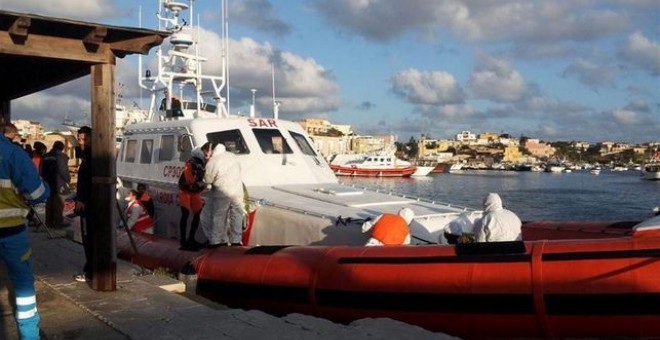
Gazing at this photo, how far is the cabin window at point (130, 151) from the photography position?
12430 millimetres

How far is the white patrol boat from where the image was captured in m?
8.42

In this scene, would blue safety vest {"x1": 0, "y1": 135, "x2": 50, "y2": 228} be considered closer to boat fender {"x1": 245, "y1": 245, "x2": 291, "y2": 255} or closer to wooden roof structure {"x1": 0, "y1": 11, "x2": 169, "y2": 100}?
wooden roof structure {"x1": 0, "y1": 11, "x2": 169, "y2": 100}

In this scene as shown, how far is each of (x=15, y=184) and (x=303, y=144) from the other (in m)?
7.64

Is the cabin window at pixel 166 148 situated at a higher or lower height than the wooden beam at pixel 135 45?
lower

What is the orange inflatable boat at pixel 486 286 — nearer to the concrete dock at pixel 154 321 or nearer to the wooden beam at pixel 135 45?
the concrete dock at pixel 154 321

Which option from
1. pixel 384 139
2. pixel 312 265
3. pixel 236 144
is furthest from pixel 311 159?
pixel 384 139

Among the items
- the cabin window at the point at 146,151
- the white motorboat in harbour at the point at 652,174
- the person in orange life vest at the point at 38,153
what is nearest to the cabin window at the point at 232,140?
the cabin window at the point at 146,151

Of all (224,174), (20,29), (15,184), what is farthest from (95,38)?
(224,174)

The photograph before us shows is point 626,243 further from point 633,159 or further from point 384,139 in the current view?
point 633,159

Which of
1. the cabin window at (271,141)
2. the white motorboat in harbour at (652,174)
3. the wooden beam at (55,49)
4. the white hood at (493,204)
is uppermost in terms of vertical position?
the wooden beam at (55,49)

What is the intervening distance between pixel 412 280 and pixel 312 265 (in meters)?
1.16

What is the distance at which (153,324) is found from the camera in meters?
4.92

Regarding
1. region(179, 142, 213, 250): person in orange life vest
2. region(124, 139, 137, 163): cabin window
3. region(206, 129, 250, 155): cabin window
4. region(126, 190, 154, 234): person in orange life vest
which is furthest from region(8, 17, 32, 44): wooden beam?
region(124, 139, 137, 163): cabin window

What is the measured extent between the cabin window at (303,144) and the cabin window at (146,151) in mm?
2620
